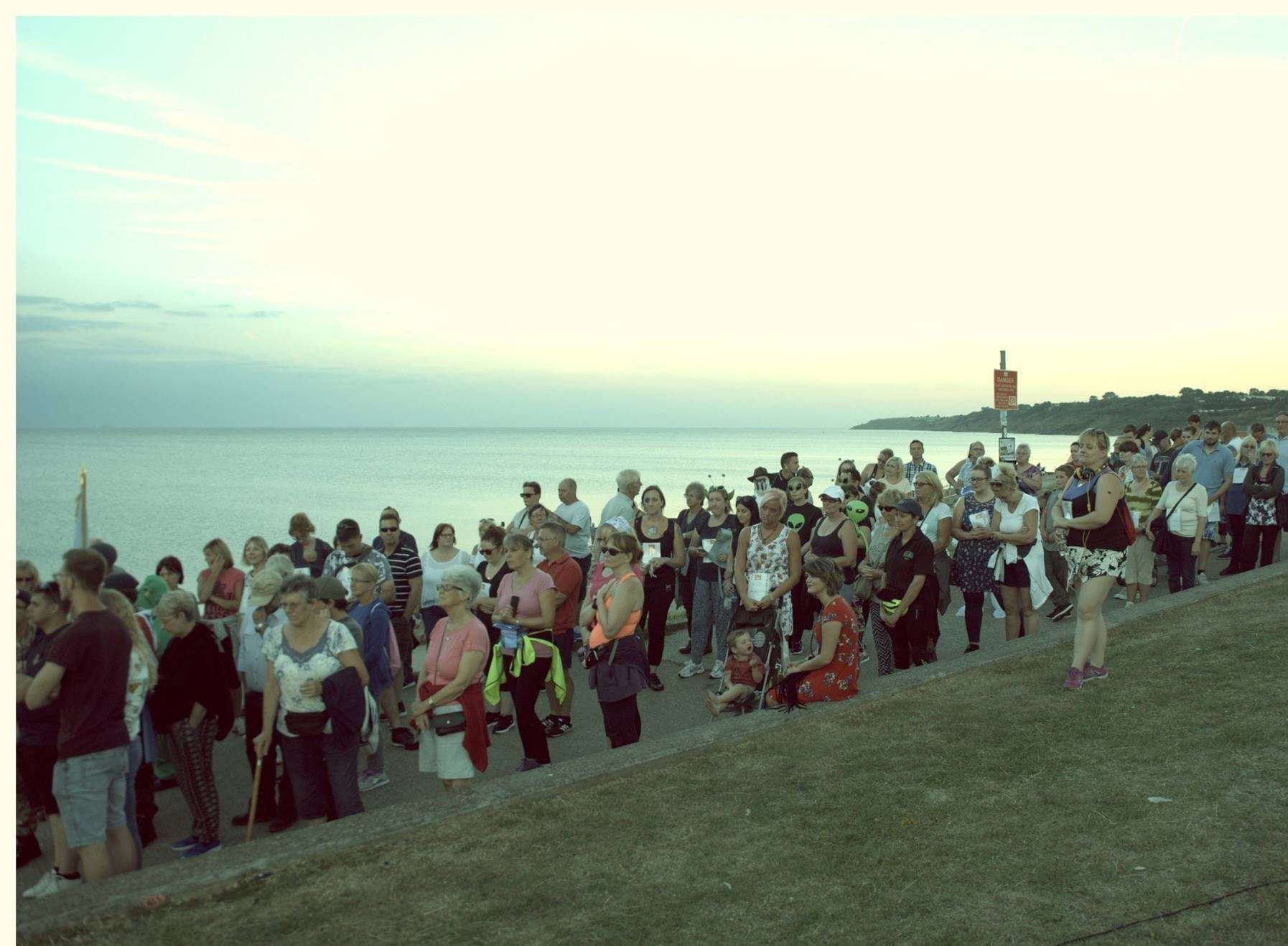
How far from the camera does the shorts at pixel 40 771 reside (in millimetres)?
5078

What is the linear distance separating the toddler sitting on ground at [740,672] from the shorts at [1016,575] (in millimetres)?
2736

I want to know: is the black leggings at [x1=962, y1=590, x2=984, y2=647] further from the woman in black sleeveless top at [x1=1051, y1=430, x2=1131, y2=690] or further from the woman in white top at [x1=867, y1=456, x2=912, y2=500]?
the woman in white top at [x1=867, y1=456, x2=912, y2=500]

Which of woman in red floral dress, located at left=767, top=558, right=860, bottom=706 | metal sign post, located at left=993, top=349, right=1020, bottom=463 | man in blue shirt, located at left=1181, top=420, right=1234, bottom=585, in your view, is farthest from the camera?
metal sign post, located at left=993, top=349, right=1020, bottom=463

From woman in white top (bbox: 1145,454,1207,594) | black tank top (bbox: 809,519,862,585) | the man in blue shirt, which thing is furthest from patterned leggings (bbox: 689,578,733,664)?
the man in blue shirt

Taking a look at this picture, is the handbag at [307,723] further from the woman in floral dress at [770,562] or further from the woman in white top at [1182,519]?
Answer: the woman in white top at [1182,519]

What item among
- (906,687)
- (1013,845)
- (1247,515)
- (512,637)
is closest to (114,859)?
(512,637)

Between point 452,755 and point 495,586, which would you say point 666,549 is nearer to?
point 495,586

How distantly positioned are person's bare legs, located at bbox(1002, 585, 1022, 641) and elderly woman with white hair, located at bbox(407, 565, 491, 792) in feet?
15.8

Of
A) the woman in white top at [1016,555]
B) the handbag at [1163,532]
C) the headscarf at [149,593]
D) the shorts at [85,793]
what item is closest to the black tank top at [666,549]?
the woman in white top at [1016,555]

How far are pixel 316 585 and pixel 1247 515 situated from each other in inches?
410

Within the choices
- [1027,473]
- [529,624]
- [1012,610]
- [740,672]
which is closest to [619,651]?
[529,624]

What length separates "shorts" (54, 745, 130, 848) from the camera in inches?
178

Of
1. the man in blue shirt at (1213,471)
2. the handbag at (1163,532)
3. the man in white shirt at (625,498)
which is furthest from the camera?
the man in blue shirt at (1213,471)

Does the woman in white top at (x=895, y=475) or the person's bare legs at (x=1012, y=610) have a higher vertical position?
the woman in white top at (x=895, y=475)
